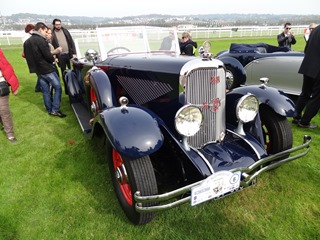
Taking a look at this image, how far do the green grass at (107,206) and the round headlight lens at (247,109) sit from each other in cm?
82

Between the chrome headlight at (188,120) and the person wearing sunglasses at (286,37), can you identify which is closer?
the chrome headlight at (188,120)

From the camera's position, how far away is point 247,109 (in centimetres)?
263

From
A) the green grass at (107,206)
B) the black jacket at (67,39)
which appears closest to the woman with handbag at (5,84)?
the green grass at (107,206)

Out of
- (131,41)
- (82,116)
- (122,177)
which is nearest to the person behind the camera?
(122,177)

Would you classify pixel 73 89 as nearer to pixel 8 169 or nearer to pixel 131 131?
pixel 8 169

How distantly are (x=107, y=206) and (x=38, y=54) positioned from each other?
328 centimetres

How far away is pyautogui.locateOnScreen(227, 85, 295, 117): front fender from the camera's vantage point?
2730 mm

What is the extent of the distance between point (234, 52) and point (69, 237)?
5.78 metres

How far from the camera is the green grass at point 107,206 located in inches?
89.7

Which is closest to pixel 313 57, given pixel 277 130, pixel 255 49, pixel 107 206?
pixel 277 130

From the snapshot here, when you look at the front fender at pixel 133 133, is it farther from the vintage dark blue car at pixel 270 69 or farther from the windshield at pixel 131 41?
the vintage dark blue car at pixel 270 69

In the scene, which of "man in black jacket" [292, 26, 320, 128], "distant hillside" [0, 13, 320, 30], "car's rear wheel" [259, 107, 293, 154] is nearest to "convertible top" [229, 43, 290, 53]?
"man in black jacket" [292, 26, 320, 128]

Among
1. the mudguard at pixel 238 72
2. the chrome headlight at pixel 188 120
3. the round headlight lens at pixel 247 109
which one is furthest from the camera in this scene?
the mudguard at pixel 238 72

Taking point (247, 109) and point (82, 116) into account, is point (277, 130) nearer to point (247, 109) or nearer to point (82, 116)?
point (247, 109)
